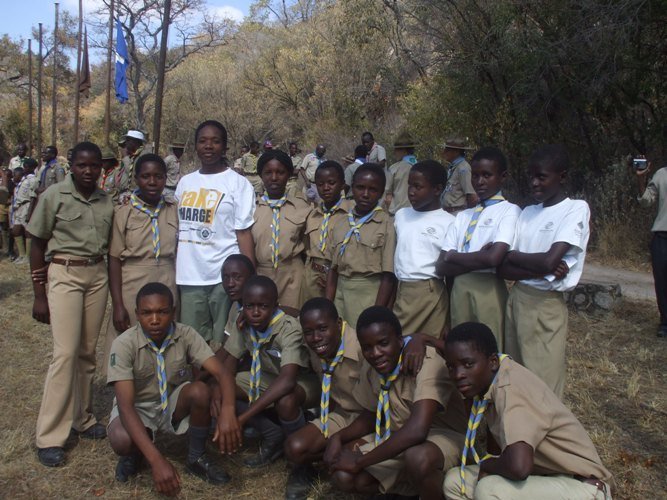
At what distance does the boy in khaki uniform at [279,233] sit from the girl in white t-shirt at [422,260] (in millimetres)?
792

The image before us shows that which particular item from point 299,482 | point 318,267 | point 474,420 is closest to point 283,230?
point 318,267

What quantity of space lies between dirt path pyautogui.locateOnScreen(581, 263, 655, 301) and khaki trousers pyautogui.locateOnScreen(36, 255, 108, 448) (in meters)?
5.89

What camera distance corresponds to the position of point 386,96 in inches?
843

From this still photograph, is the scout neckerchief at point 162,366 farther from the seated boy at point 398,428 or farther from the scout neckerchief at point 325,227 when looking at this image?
the scout neckerchief at point 325,227

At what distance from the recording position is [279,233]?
161 inches

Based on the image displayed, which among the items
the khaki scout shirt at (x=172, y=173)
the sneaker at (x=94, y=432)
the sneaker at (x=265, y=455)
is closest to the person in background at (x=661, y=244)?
the sneaker at (x=265, y=455)

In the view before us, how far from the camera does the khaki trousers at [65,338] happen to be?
12.0 feet

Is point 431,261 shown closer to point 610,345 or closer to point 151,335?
point 151,335

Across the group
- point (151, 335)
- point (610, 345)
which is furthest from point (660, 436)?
point (151, 335)

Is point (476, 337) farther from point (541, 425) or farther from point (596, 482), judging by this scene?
point (596, 482)

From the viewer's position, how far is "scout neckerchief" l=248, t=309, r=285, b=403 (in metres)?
3.56

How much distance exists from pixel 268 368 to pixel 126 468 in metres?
0.97

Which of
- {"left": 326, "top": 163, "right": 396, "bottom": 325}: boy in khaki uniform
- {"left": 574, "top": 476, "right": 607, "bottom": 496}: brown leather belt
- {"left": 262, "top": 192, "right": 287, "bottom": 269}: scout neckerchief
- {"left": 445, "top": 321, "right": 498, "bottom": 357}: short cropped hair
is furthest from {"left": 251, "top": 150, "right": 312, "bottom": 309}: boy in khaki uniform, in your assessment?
{"left": 574, "top": 476, "right": 607, "bottom": 496}: brown leather belt

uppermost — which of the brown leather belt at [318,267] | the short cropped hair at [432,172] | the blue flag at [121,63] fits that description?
the blue flag at [121,63]
